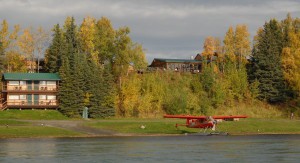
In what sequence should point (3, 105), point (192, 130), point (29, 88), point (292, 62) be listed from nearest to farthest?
1. point (192, 130)
2. point (3, 105)
3. point (29, 88)
4. point (292, 62)

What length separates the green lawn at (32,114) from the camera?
8488cm

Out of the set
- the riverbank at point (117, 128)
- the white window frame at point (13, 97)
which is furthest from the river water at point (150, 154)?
the white window frame at point (13, 97)

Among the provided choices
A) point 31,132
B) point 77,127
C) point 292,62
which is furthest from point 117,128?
point 292,62

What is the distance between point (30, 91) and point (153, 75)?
2316 cm

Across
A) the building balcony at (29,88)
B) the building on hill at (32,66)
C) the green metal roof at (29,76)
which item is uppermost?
the building on hill at (32,66)

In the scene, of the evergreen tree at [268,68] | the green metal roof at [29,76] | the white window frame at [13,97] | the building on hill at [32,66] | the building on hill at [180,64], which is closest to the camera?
the white window frame at [13,97]

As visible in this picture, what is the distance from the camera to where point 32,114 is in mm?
87438

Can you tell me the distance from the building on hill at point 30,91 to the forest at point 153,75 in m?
3.72

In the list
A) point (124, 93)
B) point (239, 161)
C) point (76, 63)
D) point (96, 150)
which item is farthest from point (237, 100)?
point (239, 161)

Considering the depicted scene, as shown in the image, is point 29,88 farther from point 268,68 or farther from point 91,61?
point 268,68

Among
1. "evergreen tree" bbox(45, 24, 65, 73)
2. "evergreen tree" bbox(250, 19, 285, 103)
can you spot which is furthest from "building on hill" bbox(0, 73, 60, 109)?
"evergreen tree" bbox(250, 19, 285, 103)

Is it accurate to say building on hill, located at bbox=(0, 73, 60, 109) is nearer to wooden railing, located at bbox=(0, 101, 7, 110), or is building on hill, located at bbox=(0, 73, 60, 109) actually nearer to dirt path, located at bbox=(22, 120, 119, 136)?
wooden railing, located at bbox=(0, 101, 7, 110)

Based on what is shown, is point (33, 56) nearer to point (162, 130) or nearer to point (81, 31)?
point (81, 31)

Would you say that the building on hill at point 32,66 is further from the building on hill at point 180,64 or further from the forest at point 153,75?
the building on hill at point 180,64
